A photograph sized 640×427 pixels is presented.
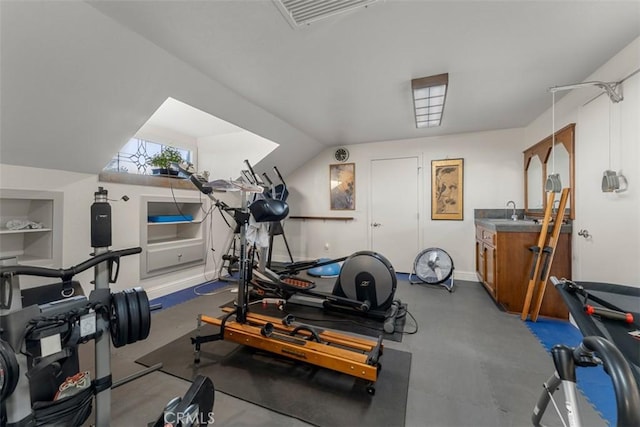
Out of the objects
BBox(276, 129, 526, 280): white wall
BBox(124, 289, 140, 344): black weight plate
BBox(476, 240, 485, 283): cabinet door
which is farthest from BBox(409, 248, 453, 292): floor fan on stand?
BBox(124, 289, 140, 344): black weight plate

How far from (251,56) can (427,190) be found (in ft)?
12.2

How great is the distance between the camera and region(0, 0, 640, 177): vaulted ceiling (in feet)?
5.38

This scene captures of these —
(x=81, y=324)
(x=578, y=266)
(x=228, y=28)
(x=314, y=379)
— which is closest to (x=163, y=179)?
(x=228, y=28)

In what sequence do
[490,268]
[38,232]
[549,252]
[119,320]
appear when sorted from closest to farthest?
[119,320]
[38,232]
[549,252]
[490,268]

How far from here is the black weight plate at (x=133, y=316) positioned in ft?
4.03

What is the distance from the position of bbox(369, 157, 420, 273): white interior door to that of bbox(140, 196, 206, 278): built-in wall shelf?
3247mm

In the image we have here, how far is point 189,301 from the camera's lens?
334 centimetres

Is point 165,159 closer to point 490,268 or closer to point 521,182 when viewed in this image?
point 490,268

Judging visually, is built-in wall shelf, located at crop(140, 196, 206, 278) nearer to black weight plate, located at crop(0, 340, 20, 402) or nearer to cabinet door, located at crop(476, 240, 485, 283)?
black weight plate, located at crop(0, 340, 20, 402)

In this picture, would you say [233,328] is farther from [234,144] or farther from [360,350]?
[234,144]

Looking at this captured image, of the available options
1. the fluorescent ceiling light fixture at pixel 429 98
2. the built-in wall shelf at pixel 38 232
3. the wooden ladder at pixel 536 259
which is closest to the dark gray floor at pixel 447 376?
the wooden ladder at pixel 536 259

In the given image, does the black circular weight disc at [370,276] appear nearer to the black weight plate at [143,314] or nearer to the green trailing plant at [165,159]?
the black weight plate at [143,314]

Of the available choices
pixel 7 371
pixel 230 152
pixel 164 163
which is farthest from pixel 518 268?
pixel 164 163

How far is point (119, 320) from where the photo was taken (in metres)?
1.20
